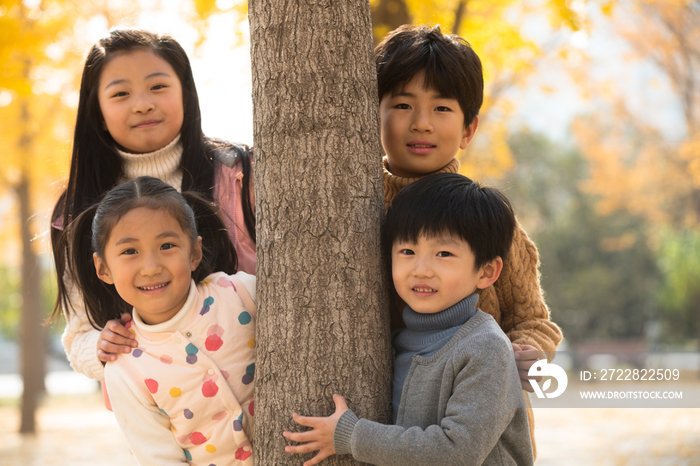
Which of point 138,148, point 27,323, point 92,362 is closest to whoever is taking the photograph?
point 92,362

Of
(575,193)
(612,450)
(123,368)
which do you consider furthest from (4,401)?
(575,193)

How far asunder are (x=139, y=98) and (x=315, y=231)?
1.05m

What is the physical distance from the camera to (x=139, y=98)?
2400 mm

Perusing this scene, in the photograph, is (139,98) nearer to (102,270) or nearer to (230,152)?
(230,152)

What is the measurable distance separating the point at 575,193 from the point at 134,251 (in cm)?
2450

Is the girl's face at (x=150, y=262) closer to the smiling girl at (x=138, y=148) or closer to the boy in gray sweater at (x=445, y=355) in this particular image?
the smiling girl at (x=138, y=148)

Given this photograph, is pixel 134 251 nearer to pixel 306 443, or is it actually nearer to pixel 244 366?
pixel 244 366

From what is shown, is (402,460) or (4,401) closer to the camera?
(402,460)

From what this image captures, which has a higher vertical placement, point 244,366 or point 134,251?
point 134,251

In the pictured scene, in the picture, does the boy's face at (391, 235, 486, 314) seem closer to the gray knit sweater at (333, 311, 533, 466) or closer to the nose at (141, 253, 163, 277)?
the gray knit sweater at (333, 311, 533, 466)

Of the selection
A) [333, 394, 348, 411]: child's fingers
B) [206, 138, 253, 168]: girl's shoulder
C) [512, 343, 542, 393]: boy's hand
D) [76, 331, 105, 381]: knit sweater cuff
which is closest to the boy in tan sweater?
[512, 343, 542, 393]: boy's hand

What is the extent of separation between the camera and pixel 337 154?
1855mm

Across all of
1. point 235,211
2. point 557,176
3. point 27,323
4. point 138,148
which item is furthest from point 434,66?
point 557,176

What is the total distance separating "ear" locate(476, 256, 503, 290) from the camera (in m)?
1.95
